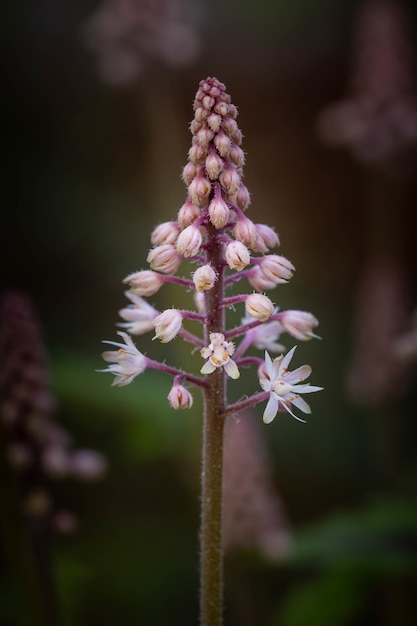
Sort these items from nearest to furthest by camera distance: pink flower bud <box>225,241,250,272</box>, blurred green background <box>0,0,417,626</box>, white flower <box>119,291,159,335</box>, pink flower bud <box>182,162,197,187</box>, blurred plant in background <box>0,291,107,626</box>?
pink flower bud <box>225,241,250,272</box> < pink flower bud <box>182,162,197,187</box> < white flower <box>119,291,159,335</box> < blurred plant in background <box>0,291,107,626</box> < blurred green background <box>0,0,417,626</box>

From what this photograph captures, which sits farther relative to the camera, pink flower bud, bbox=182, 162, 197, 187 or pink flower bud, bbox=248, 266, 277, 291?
pink flower bud, bbox=248, 266, 277, 291

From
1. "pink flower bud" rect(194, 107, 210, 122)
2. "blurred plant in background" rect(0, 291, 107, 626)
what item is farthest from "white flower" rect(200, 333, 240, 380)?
"blurred plant in background" rect(0, 291, 107, 626)

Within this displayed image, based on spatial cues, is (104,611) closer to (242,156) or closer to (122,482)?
(122,482)

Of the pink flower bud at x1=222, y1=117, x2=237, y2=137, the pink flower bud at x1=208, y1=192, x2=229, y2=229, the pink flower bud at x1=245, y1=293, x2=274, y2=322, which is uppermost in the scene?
the pink flower bud at x1=222, y1=117, x2=237, y2=137

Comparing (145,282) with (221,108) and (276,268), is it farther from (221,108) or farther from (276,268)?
(221,108)

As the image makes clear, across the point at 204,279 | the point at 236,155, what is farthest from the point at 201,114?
the point at 204,279

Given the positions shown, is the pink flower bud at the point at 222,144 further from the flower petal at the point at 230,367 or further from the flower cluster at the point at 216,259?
the flower petal at the point at 230,367

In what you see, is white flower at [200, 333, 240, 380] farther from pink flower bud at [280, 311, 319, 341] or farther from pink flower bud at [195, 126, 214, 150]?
pink flower bud at [195, 126, 214, 150]

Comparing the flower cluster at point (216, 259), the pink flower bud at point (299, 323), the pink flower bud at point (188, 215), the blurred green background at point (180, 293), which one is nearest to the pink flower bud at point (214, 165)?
the flower cluster at point (216, 259)
